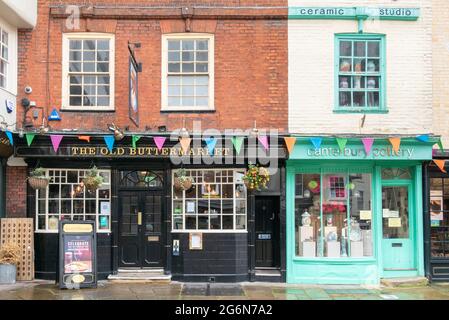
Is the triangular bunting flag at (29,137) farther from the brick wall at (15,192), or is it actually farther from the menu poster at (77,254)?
the menu poster at (77,254)

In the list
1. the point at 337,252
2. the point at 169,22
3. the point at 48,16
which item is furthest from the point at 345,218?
the point at 48,16

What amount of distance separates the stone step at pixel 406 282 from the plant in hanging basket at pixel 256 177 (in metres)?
3.70

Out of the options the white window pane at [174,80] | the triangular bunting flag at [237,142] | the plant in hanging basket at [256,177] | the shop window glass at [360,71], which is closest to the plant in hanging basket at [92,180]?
the white window pane at [174,80]

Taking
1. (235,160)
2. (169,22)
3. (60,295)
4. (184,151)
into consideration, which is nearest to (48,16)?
(169,22)

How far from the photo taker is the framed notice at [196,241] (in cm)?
1350

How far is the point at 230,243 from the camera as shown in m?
13.5

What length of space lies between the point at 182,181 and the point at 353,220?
4.27 meters

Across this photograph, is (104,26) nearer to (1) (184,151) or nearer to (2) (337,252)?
(1) (184,151)

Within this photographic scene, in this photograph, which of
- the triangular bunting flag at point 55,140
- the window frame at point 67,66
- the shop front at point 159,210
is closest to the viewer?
the triangular bunting flag at point 55,140

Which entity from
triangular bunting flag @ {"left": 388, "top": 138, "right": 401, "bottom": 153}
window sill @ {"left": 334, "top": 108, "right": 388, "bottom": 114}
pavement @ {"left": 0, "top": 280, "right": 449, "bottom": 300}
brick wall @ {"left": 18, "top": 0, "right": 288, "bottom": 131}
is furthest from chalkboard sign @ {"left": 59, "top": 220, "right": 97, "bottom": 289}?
triangular bunting flag @ {"left": 388, "top": 138, "right": 401, "bottom": 153}

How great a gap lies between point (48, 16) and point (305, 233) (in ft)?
26.7

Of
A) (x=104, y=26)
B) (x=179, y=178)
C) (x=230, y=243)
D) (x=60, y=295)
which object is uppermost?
(x=104, y=26)

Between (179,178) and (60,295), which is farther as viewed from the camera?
(179,178)

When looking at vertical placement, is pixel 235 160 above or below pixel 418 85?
below
